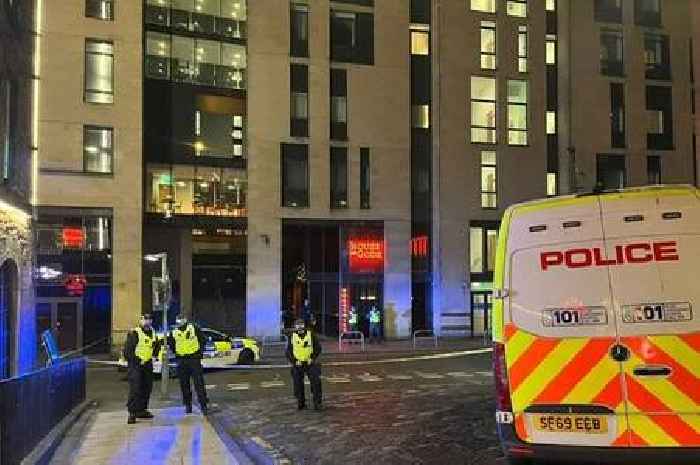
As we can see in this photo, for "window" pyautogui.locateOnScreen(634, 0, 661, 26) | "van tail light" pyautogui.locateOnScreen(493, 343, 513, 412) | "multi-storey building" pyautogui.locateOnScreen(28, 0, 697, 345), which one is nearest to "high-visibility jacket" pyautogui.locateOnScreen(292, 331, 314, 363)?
"van tail light" pyautogui.locateOnScreen(493, 343, 513, 412)

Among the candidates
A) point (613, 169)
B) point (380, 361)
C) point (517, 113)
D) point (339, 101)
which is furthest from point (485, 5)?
Result: point (380, 361)

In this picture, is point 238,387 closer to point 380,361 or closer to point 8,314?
point 8,314

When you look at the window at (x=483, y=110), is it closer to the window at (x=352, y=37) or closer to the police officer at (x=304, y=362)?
the window at (x=352, y=37)

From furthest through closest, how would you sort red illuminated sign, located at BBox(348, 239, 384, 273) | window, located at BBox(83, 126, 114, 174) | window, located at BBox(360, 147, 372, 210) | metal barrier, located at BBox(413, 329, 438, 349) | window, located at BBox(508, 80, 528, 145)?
1. window, located at BBox(508, 80, 528, 145)
2. window, located at BBox(360, 147, 372, 210)
3. red illuminated sign, located at BBox(348, 239, 384, 273)
4. metal barrier, located at BBox(413, 329, 438, 349)
5. window, located at BBox(83, 126, 114, 174)

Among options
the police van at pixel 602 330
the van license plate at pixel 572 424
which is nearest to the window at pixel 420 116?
the police van at pixel 602 330

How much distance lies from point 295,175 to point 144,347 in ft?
78.3

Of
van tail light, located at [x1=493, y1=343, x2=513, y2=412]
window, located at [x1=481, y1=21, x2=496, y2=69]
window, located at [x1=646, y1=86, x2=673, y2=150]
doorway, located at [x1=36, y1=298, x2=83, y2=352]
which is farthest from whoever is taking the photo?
window, located at [x1=646, y1=86, x2=673, y2=150]

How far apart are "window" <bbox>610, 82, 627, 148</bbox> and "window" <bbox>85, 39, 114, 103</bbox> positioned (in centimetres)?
2429

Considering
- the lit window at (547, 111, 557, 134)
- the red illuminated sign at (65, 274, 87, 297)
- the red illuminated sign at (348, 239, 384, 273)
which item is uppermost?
the lit window at (547, 111, 557, 134)

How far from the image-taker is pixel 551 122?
135 ft

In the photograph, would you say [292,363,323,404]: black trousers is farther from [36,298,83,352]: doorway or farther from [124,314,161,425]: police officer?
[36,298,83,352]: doorway

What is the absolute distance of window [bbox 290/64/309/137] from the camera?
36822 millimetres

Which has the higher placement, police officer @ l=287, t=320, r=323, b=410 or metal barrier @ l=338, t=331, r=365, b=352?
police officer @ l=287, t=320, r=323, b=410

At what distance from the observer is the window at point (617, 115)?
41.1 meters
